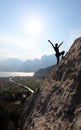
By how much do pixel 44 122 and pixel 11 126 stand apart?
73.8 feet

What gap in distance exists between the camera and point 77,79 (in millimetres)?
25859

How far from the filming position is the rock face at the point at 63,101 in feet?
71.7

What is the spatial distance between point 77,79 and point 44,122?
244 inches

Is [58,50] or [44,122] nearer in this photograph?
[44,122]

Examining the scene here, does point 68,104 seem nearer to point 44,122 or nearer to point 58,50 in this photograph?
point 44,122

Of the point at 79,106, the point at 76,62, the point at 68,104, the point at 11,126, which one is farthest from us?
the point at 11,126

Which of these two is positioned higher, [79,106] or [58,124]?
[79,106]

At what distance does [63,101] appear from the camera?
83.4 feet

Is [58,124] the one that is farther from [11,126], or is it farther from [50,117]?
[11,126]

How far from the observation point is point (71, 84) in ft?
86.3

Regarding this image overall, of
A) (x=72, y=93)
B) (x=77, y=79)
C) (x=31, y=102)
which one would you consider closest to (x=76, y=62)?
(x=77, y=79)

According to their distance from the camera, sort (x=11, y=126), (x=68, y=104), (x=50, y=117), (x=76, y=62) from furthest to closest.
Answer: (x=11, y=126) < (x=76, y=62) < (x=50, y=117) < (x=68, y=104)

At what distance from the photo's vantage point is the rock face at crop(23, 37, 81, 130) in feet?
71.7

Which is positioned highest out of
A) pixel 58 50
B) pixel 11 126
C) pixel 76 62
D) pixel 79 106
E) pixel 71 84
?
pixel 58 50
